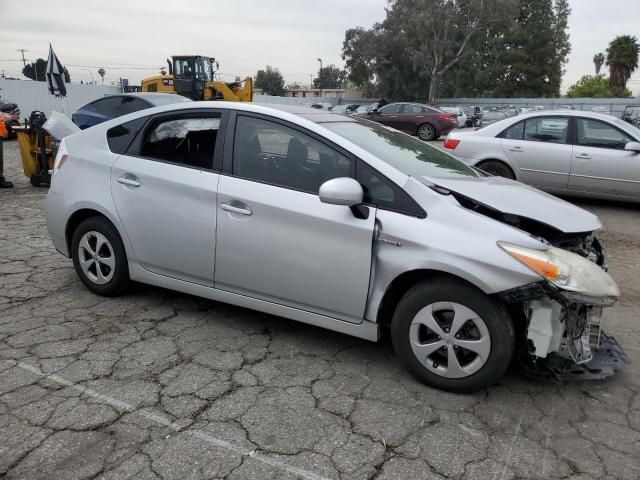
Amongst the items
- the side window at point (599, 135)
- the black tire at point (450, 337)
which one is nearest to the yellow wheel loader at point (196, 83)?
the side window at point (599, 135)

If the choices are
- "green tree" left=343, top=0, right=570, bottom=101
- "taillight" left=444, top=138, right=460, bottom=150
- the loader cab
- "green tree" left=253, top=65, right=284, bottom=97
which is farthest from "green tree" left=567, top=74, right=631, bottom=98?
"taillight" left=444, top=138, right=460, bottom=150

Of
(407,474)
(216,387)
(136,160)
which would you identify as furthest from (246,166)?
(407,474)

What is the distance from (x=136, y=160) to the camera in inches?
156

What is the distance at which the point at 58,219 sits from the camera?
14.1 feet

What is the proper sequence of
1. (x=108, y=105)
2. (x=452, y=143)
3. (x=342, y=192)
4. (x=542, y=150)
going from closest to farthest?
(x=342, y=192), (x=542, y=150), (x=452, y=143), (x=108, y=105)

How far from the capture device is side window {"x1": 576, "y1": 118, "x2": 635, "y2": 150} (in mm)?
7609

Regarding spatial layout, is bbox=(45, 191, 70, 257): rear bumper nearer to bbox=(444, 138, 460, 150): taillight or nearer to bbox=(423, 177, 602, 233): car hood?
bbox=(423, 177, 602, 233): car hood

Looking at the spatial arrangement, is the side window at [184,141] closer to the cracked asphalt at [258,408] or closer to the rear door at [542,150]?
the cracked asphalt at [258,408]

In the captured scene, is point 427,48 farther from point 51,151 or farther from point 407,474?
point 407,474

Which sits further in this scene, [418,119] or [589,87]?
[589,87]

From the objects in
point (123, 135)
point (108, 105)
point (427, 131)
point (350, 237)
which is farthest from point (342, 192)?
point (427, 131)

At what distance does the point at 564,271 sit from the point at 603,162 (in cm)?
578

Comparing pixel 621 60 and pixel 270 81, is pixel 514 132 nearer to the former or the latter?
pixel 621 60

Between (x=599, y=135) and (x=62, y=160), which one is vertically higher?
(x=599, y=135)
